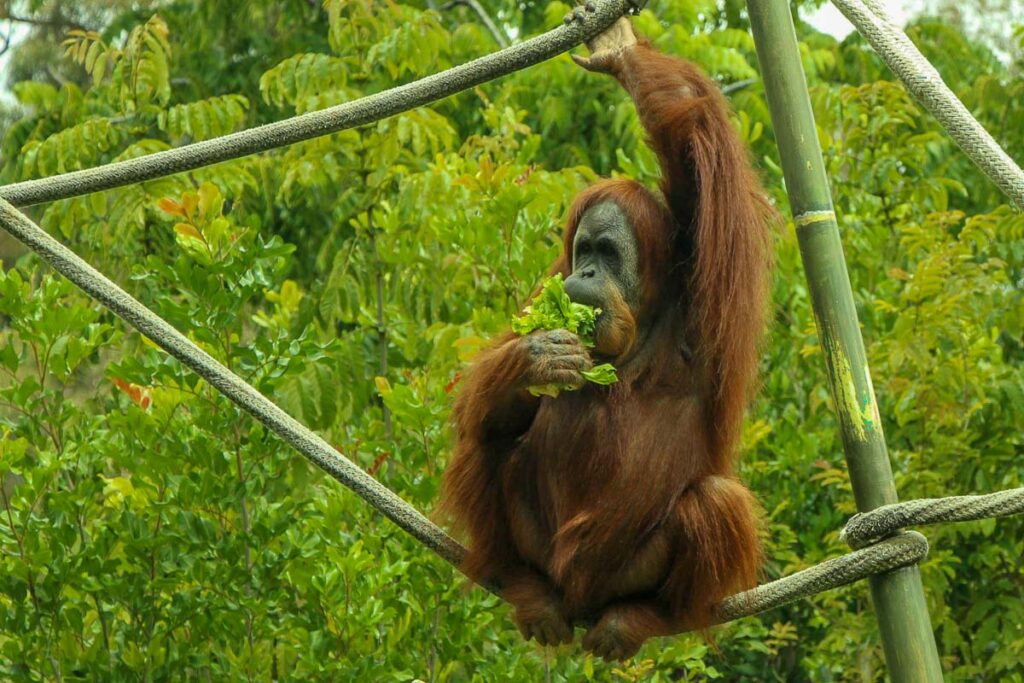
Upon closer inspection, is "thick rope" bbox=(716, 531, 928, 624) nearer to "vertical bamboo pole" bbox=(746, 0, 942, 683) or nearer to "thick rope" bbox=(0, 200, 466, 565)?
"vertical bamboo pole" bbox=(746, 0, 942, 683)

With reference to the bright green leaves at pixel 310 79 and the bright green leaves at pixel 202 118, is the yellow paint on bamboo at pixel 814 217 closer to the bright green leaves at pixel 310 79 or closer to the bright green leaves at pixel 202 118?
the bright green leaves at pixel 310 79

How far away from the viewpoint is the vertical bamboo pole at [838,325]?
2512 mm

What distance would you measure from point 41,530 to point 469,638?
1.13 m

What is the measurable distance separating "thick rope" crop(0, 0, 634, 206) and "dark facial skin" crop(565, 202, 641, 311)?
17.3 inches

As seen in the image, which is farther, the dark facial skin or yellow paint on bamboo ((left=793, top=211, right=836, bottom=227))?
the dark facial skin

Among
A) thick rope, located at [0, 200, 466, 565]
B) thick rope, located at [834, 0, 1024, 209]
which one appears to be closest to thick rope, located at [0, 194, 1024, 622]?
thick rope, located at [0, 200, 466, 565]

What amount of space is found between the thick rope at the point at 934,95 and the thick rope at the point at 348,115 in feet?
1.58

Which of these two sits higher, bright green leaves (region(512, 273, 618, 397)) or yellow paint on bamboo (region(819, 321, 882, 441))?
bright green leaves (region(512, 273, 618, 397))

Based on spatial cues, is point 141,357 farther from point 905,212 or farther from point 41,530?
point 905,212

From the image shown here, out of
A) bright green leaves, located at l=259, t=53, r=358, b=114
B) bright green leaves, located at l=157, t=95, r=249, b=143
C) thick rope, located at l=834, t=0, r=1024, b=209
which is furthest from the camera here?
bright green leaves, located at l=157, t=95, r=249, b=143

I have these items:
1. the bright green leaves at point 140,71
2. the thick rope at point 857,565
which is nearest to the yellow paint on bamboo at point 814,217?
the thick rope at point 857,565

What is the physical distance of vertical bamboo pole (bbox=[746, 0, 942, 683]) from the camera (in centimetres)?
251

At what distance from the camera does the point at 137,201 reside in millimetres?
4430

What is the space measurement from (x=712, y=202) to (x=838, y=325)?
1.45 ft
